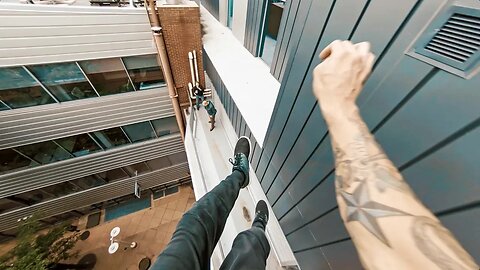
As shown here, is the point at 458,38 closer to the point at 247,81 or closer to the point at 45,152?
the point at 247,81

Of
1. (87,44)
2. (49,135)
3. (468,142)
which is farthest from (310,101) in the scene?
(49,135)

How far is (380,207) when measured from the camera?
355 millimetres

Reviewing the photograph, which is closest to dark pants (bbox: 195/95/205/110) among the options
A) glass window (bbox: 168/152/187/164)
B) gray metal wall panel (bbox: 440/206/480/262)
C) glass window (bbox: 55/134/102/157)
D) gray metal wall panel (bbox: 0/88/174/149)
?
gray metal wall panel (bbox: 0/88/174/149)

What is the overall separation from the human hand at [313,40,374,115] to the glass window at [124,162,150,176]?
481 centimetres

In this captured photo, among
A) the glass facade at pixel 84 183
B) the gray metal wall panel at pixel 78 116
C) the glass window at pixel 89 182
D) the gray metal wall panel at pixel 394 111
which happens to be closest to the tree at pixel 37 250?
the glass facade at pixel 84 183

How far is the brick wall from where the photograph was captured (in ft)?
7.74

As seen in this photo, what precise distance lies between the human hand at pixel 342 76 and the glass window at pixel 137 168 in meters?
4.81

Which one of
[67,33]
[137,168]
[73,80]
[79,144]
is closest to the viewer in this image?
[67,33]

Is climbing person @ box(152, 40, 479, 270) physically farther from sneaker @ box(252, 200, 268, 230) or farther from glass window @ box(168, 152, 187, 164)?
glass window @ box(168, 152, 187, 164)

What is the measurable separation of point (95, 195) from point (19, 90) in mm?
2819

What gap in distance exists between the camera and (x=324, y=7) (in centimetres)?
65

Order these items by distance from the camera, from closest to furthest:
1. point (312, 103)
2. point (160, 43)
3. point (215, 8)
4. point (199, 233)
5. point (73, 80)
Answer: point (312, 103)
point (199, 233)
point (160, 43)
point (73, 80)
point (215, 8)

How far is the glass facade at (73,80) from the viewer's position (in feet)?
8.11

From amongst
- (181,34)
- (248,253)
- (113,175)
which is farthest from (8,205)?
(248,253)
